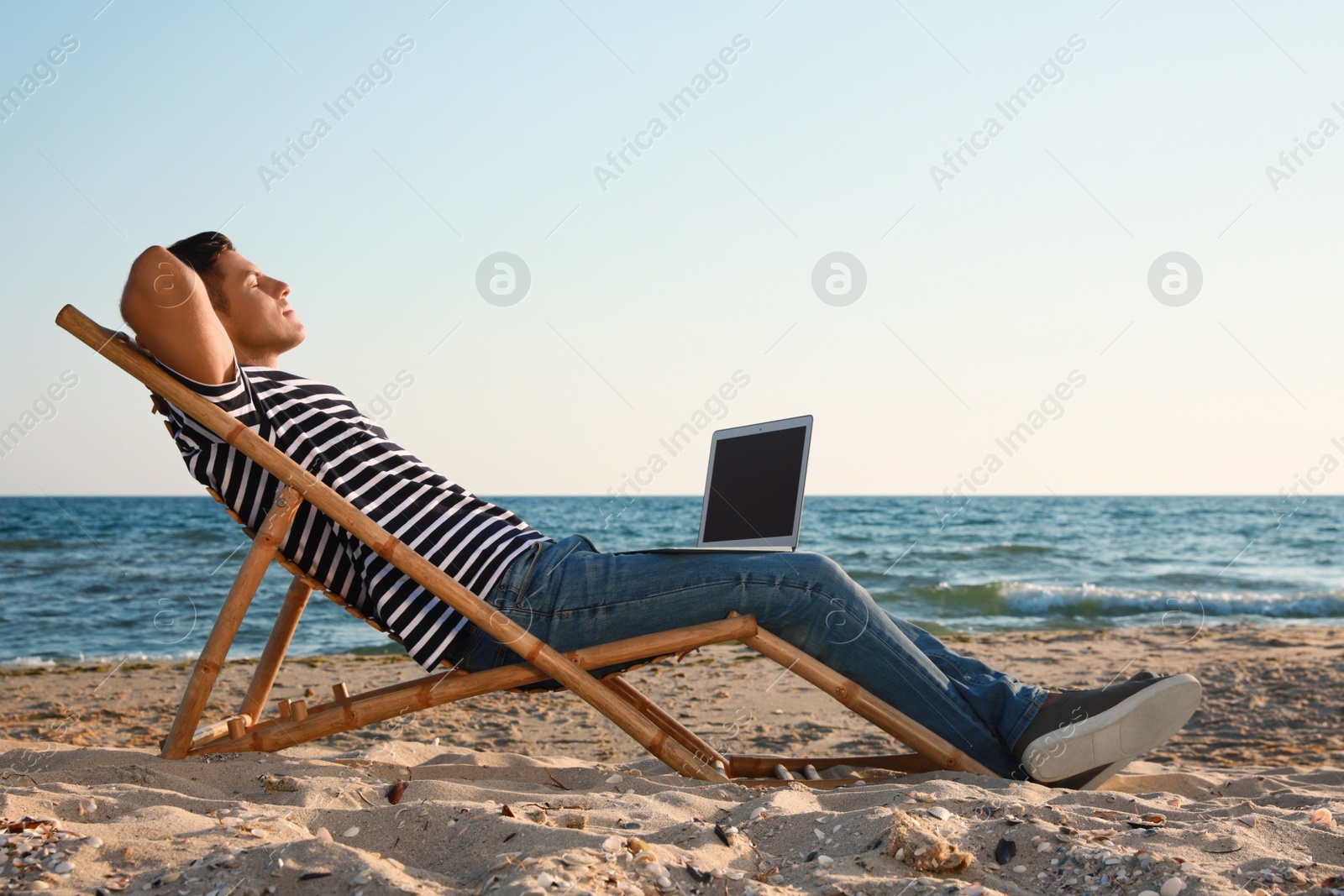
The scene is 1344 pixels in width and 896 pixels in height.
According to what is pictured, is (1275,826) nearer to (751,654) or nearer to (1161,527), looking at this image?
(751,654)

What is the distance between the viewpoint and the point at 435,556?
243 cm

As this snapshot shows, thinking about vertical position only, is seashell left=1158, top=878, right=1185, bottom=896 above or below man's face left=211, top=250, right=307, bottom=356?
below

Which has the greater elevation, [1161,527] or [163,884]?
[1161,527]

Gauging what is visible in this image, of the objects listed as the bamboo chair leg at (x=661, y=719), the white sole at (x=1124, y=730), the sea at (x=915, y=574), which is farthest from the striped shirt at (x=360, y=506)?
the sea at (x=915, y=574)

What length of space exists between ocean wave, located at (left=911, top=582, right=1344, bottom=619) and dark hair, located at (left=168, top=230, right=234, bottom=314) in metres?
8.44

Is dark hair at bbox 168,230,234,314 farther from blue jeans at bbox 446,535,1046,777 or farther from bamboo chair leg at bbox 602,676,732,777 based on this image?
bamboo chair leg at bbox 602,676,732,777

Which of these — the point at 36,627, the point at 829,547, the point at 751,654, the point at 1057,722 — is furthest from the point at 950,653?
the point at 829,547

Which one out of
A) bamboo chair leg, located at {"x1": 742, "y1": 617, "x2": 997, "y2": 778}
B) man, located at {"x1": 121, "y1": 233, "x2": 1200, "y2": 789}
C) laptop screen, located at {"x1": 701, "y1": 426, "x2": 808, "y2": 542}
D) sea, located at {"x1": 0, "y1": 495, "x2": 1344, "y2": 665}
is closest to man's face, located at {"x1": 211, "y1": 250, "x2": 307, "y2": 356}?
man, located at {"x1": 121, "y1": 233, "x2": 1200, "y2": 789}

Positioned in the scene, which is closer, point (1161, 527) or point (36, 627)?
point (36, 627)

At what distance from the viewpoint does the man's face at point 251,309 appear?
98.3 inches

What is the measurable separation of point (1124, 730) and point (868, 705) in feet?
1.96

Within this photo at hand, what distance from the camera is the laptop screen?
270 centimetres

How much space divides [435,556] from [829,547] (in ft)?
48.2

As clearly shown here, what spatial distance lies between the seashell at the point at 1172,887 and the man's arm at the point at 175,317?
7.12 ft
